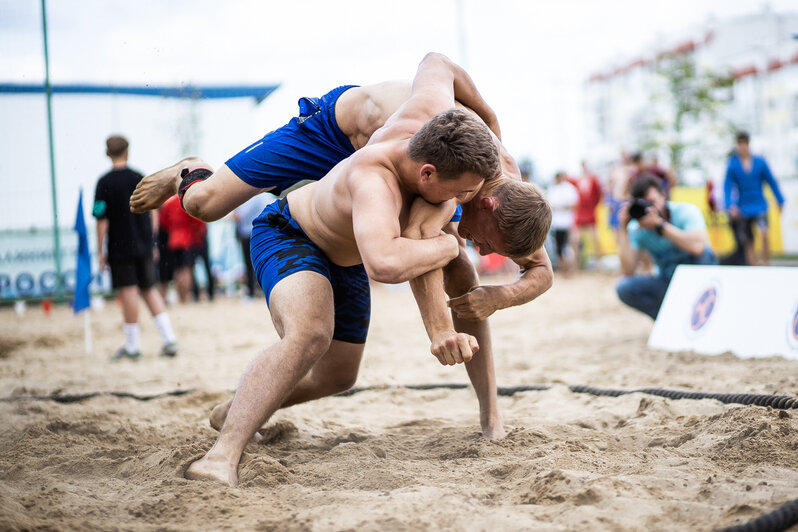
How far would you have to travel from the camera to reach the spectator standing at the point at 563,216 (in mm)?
12219

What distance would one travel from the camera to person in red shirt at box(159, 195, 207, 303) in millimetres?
10438

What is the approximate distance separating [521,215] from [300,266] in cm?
83

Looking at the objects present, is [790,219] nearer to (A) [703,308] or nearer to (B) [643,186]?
(B) [643,186]

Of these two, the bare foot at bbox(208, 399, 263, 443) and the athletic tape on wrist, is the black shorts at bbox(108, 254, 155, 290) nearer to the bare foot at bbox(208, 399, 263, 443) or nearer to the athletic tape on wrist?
the athletic tape on wrist

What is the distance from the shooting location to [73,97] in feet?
29.9

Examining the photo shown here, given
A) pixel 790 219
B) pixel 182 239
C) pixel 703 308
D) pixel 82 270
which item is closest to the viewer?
pixel 703 308

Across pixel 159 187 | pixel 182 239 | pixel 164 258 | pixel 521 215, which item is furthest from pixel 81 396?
pixel 164 258

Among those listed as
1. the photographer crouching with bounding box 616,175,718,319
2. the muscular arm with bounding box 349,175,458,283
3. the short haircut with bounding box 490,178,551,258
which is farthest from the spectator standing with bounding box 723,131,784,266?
the muscular arm with bounding box 349,175,458,283

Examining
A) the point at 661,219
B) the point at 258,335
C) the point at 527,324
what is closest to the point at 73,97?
the point at 258,335

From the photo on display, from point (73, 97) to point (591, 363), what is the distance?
7330mm

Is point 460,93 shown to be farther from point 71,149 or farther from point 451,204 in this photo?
point 71,149

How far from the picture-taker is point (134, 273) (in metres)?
6.15

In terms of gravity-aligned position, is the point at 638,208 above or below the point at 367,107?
below

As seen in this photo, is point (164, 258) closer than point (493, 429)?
No
